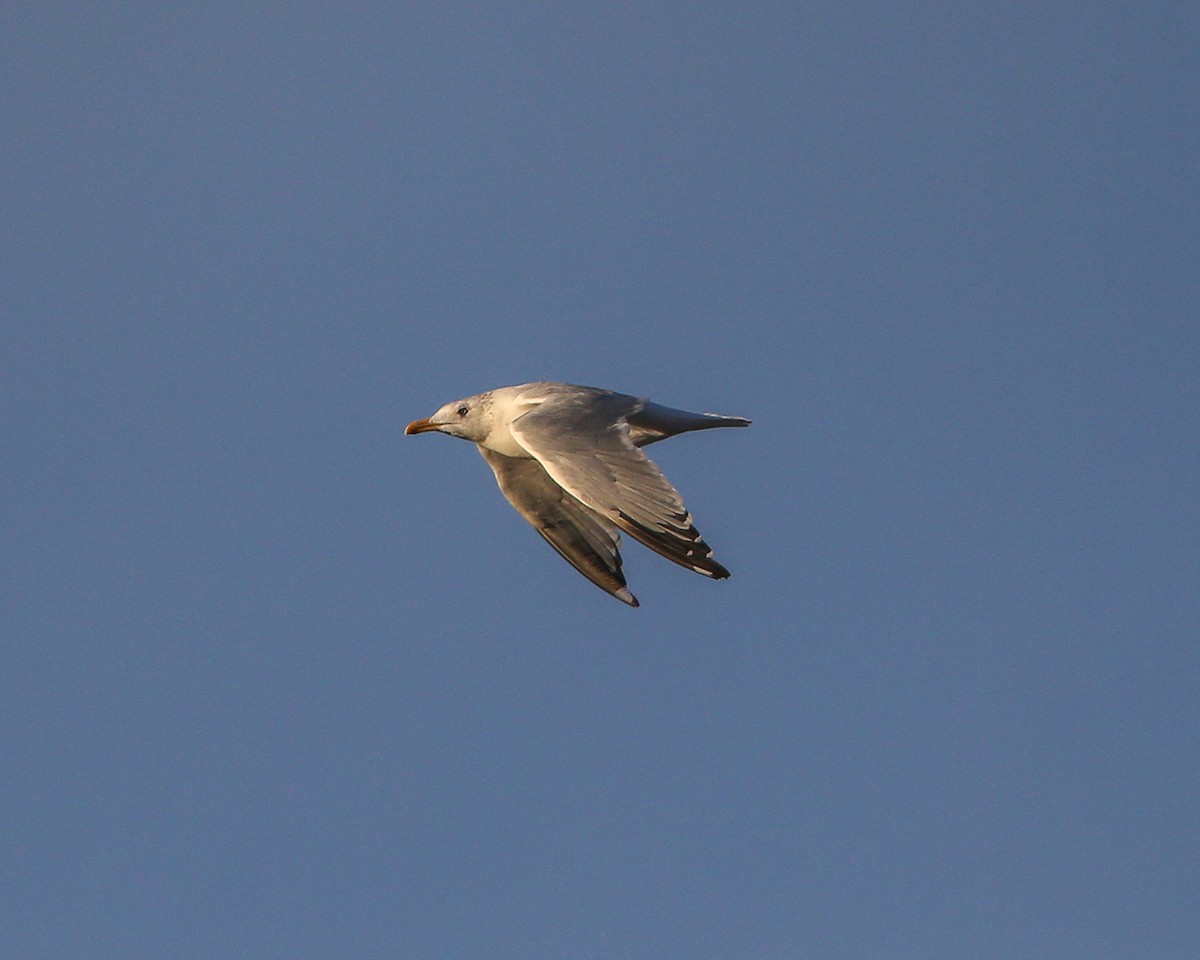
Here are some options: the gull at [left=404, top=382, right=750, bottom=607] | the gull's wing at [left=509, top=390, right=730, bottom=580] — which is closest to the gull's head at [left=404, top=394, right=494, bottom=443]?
the gull at [left=404, top=382, right=750, bottom=607]

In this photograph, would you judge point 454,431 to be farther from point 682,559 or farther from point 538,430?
point 682,559

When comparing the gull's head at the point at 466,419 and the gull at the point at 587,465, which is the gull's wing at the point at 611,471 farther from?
the gull's head at the point at 466,419

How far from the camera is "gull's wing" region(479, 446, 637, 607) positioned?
12805 millimetres

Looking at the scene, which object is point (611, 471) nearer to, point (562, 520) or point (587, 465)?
point (587, 465)

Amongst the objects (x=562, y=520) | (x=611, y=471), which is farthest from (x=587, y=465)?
(x=562, y=520)

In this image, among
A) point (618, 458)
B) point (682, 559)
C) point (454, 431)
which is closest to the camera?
point (682, 559)

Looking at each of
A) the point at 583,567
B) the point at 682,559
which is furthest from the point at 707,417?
the point at 682,559

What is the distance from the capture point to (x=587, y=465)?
1044 centimetres

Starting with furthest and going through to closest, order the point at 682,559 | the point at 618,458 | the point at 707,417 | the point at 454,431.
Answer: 1. the point at 454,431
2. the point at 707,417
3. the point at 618,458
4. the point at 682,559

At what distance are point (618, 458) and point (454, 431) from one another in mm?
2960

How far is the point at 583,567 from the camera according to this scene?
42.1 feet

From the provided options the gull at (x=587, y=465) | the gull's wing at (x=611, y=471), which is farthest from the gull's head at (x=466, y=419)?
the gull's wing at (x=611, y=471)

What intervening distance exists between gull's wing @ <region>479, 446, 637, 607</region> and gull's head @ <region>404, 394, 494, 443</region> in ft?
0.76

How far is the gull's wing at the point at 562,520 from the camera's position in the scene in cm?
1280
